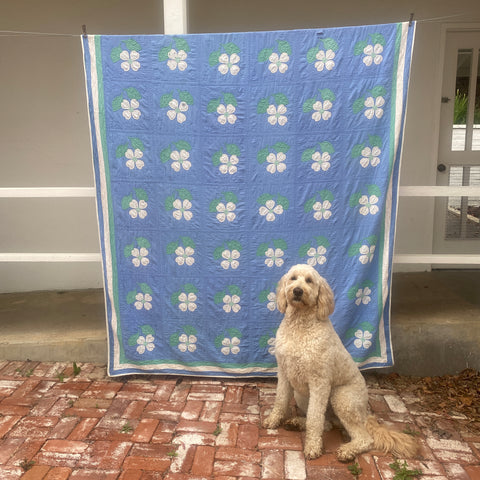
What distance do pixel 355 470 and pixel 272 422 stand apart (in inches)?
24.9

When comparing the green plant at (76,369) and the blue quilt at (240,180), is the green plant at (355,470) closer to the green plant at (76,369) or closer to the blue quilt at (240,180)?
the blue quilt at (240,180)

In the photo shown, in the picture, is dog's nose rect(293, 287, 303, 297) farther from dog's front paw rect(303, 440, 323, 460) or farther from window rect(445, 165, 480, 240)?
window rect(445, 165, 480, 240)

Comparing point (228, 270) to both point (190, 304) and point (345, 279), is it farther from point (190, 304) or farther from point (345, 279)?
point (345, 279)

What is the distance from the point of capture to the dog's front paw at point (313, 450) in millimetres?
2830

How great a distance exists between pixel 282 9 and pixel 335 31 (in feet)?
6.33

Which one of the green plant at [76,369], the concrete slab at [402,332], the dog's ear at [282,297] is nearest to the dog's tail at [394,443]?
the dog's ear at [282,297]

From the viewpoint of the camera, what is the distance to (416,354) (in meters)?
3.92

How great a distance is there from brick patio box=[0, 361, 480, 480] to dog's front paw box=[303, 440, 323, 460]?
0.11 feet

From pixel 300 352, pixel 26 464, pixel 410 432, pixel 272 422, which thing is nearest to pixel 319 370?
pixel 300 352

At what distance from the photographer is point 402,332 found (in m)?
3.89

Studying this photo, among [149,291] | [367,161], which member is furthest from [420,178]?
[149,291]

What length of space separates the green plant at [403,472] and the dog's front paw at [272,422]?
751mm

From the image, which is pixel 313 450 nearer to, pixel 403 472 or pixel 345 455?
pixel 345 455

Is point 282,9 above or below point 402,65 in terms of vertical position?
above
